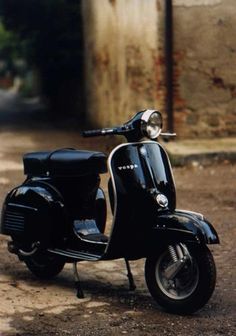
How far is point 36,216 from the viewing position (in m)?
5.31

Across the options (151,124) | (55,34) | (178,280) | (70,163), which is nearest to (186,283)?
(178,280)

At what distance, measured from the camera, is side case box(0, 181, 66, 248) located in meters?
5.29

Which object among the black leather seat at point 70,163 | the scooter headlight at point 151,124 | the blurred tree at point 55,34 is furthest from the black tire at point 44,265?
the blurred tree at point 55,34

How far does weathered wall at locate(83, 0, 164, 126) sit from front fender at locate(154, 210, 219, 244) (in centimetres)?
683

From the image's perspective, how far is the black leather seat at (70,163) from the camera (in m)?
→ 5.26

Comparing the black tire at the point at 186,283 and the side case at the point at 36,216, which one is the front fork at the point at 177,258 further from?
the side case at the point at 36,216

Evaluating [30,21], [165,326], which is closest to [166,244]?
[165,326]

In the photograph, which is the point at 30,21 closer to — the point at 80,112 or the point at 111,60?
the point at 80,112

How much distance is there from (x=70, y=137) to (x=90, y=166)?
9.30 meters

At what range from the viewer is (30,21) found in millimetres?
17906

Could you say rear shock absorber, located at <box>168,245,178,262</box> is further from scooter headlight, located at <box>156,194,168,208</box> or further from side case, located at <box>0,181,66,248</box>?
side case, located at <box>0,181,66,248</box>

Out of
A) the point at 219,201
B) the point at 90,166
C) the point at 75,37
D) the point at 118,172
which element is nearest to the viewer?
the point at 118,172

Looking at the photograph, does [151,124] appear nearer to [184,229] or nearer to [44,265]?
[184,229]

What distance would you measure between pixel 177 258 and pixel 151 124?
0.89 meters
